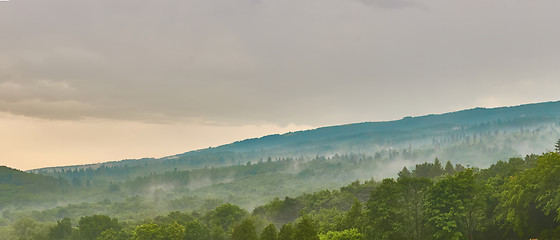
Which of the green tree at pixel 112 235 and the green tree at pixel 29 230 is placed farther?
the green tree at pixel 29 230

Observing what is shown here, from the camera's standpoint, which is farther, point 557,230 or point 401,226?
point 401,226

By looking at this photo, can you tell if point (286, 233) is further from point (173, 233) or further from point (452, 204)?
point (173, 233)

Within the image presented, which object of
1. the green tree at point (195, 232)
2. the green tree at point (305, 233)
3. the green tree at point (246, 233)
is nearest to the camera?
the green tree at point (305, 233)

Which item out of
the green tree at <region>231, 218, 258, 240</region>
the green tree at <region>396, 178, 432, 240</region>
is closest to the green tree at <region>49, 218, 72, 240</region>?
the green tree at <region>231, 218, 258, 240</region>

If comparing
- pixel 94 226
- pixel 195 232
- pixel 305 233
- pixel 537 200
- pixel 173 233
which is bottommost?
pixel 195 232

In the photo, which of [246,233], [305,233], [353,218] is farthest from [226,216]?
[305,233]

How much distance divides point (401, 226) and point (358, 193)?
102m

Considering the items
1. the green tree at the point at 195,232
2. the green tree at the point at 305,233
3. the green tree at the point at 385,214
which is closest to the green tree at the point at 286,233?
the green tree at the point at 305,233

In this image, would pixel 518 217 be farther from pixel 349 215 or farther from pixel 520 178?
pixel 349 215

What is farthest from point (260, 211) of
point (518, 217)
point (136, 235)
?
point (518, 217)

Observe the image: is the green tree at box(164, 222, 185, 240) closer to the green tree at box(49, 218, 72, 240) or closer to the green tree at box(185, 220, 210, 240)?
the green tree at box(185, 220, 210, 240)

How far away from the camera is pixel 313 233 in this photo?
78750 mm

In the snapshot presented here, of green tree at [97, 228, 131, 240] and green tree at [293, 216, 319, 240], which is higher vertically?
green tree at [293, 216, 319, 240]

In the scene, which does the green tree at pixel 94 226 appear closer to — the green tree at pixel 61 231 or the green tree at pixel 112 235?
the green tree at pixel 112 235
